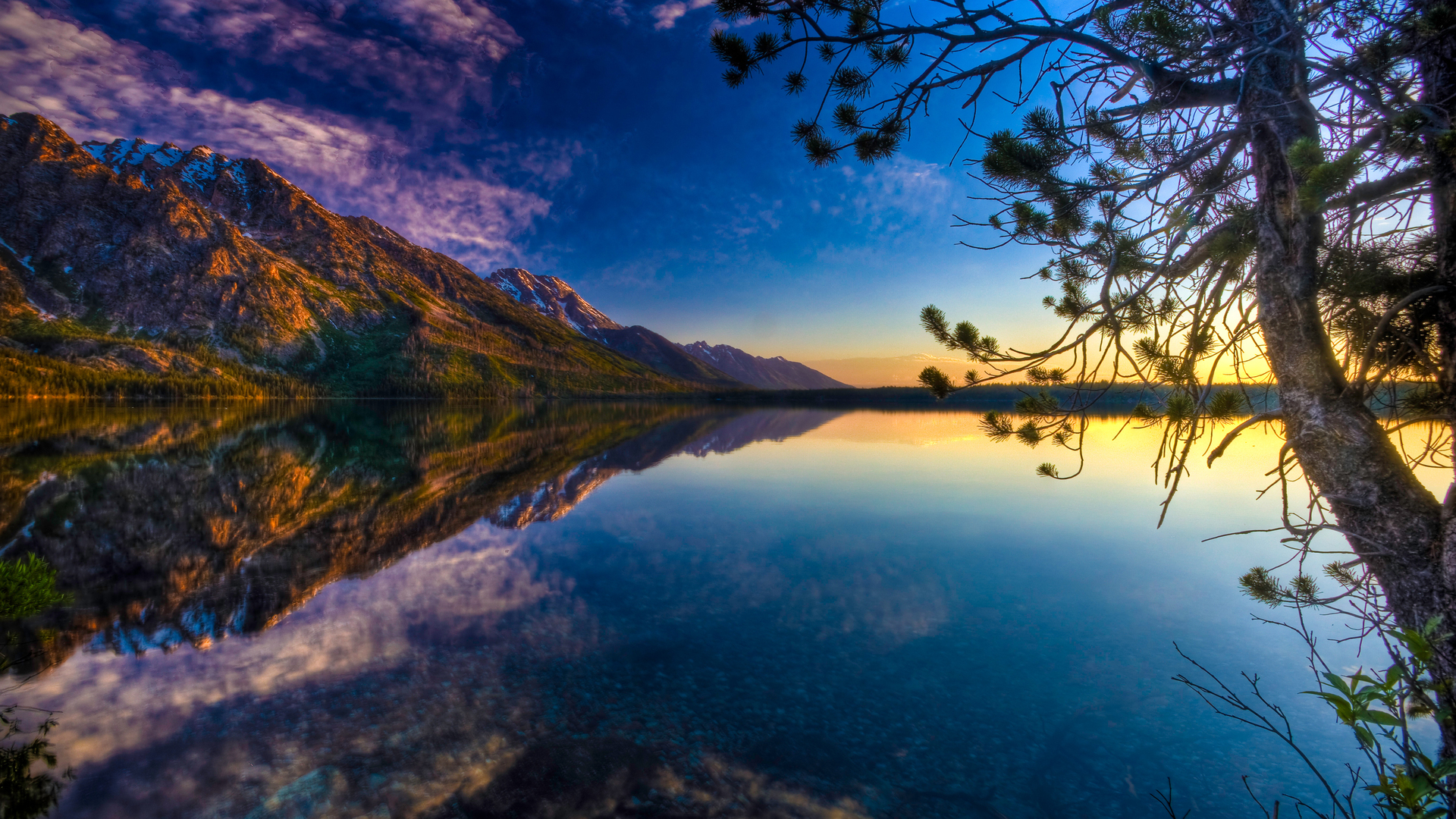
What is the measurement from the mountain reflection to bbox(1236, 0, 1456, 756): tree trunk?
12.7m

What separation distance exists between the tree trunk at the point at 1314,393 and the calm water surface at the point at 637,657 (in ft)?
12.7

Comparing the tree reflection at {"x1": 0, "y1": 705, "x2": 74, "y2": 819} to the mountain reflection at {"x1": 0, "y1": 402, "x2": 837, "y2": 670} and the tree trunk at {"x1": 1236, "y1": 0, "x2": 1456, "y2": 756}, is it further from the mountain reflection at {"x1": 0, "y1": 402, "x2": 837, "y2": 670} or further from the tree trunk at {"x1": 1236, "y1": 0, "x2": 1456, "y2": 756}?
the tree trunk at {"x1": 1236, "y1": 0, "x2": 1456, "y2": 756}

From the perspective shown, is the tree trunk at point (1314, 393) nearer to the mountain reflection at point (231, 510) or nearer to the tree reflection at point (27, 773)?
the tree reflection at point (27, 773)

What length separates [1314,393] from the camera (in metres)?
3.48

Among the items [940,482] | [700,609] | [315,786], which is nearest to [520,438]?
[940,482]

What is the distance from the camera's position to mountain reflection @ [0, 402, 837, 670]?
952cm

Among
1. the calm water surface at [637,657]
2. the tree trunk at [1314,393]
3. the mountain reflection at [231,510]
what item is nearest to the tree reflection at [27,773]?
the calm water surface at [637,657]

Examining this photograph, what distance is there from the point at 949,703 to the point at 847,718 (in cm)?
148

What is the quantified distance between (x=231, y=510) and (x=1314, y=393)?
22.8 m

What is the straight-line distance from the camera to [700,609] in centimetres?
1011

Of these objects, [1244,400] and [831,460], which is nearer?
[1244,400]

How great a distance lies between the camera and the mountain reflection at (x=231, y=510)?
9.52 metres

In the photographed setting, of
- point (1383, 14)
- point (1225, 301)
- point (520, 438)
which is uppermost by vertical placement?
point (1383, 14)

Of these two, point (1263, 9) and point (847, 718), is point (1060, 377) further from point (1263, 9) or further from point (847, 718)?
point (847, 718)
